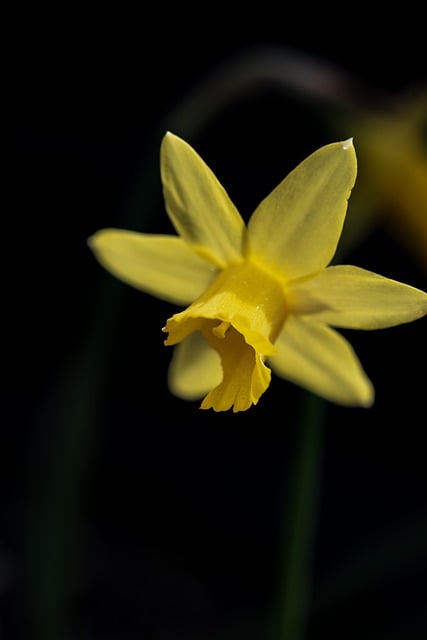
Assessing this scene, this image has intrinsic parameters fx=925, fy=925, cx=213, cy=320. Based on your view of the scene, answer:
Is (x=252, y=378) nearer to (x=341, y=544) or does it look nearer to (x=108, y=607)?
(x=108, y=607)

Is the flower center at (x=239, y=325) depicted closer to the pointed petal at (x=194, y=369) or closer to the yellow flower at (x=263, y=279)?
the yellow flower at (x=263, y=279)

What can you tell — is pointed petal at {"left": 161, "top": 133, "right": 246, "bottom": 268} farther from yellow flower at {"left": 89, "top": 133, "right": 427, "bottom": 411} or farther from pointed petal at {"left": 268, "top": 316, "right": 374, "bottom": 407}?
pointed petal at {"left": 268, "top": 316, "right": 374, "bottom": 407}

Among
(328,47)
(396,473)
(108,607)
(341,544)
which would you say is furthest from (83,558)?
(328,47)

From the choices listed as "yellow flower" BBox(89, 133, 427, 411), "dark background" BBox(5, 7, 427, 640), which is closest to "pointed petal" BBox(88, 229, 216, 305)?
"yellow flower" BBox(89, 133, 427, 411)

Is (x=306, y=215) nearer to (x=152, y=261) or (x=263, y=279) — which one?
(x=263, y=279)

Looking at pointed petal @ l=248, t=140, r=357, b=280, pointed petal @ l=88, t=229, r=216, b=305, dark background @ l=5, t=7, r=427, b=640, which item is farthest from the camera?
dark background @ l=5, t=7, r=427, b=640

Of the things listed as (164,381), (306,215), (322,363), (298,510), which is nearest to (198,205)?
(306,215)

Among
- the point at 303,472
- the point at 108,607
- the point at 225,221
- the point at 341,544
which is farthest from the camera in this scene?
the point at 341,544
